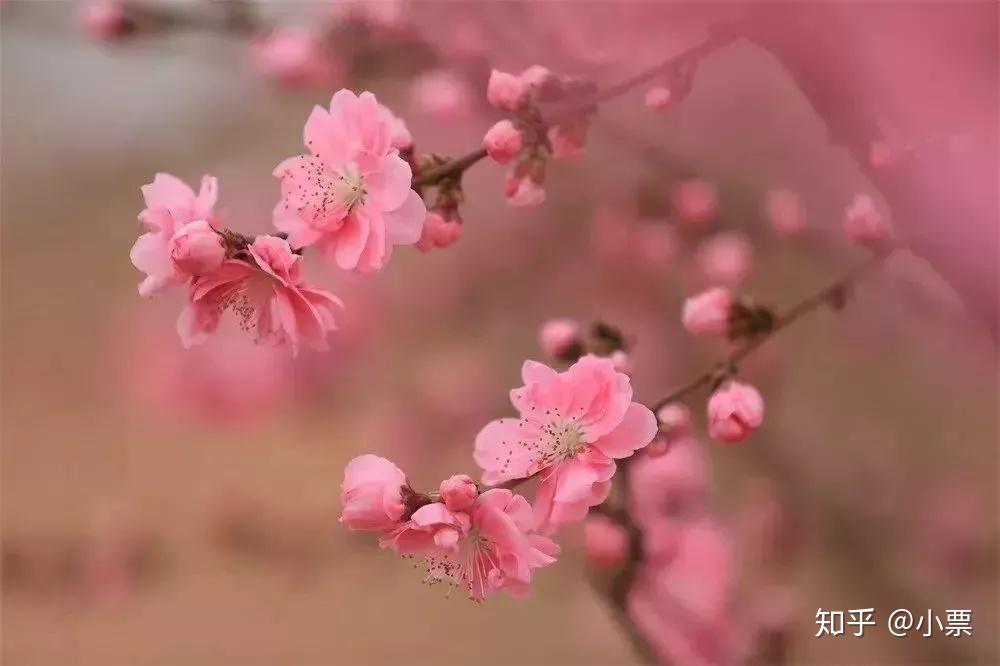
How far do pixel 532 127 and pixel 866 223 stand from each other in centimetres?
18

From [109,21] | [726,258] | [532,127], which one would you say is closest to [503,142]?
[532,127]

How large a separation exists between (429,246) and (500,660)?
16.0 inches

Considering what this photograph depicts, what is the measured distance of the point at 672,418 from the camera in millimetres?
351

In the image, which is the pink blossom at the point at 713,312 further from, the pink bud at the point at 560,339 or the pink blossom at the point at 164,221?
the pink blossom at the point at 164,221

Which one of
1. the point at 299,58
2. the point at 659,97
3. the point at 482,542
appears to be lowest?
the point at 482,542

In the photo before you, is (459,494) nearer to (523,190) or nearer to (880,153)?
(523,190)

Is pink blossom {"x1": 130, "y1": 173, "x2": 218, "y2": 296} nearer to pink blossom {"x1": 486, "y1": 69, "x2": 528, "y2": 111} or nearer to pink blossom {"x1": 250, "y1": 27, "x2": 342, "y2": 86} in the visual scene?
pink blossom {"x1": 486, "y1": 69, "x2": 528, "y2": 111}

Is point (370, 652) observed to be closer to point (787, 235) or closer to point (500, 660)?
point (500, 660)

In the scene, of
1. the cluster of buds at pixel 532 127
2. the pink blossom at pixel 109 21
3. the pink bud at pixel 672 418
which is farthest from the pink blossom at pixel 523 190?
the pink blossom at pixel 109 21

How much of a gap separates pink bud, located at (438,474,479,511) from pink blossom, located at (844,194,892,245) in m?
0.25

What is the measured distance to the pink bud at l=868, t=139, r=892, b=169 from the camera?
0.40 metres

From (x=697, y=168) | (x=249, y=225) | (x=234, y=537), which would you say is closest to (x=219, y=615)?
(x=234, y=537)

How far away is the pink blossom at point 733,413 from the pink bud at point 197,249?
0.21 metres

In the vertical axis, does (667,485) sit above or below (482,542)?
above
